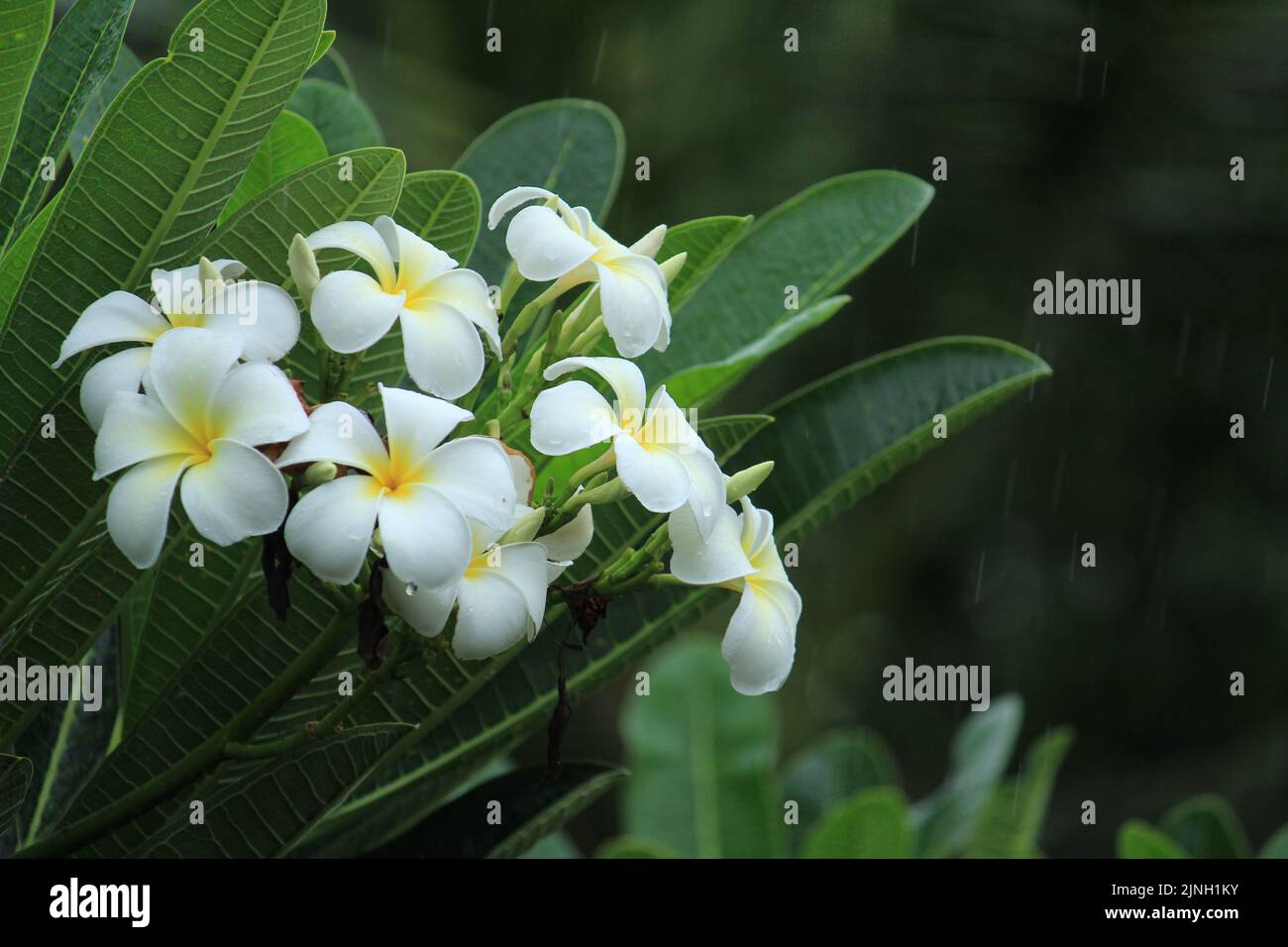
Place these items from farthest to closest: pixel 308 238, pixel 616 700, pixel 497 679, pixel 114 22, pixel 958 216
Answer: pixel 616 700, pixel 958 216, pixel 497 679, pixel 114 22, pixel 308 238

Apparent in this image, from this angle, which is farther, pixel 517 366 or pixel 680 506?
pixel 517 366

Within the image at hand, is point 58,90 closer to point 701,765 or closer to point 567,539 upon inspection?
point 567,539

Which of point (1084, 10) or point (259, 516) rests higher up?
point (1084, 10)

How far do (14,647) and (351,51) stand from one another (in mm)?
2430

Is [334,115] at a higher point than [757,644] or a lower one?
higher

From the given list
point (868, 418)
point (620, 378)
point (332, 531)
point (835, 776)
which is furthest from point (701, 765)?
point (332, 531)

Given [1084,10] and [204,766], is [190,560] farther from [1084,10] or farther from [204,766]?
[1084,10]

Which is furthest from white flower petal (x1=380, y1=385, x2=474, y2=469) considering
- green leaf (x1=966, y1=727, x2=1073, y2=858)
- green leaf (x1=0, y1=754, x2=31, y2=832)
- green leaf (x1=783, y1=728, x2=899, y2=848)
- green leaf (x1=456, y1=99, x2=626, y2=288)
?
green leaf (x1=783, y1=728, x2=899, y2=848)

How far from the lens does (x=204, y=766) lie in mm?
913

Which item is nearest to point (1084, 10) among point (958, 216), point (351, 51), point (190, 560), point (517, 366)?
point (958, 216)

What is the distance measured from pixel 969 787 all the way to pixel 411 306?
145cm

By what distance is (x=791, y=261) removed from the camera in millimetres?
1221

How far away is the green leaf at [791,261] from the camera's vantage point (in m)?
1.20

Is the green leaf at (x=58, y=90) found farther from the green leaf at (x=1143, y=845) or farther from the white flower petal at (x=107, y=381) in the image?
the green leaf at (x=1143, y=845)
